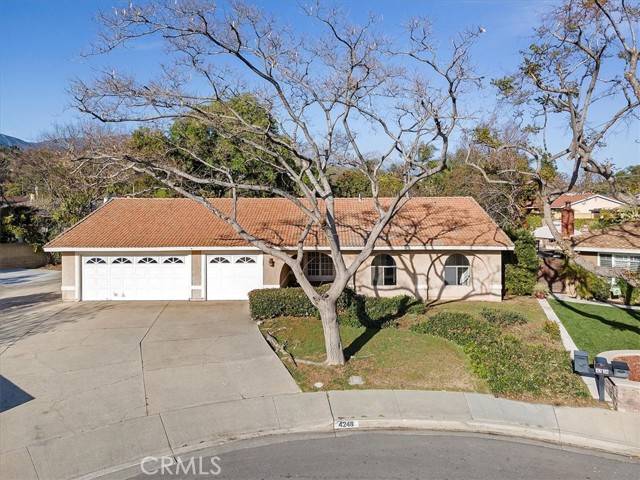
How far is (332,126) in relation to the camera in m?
11.5

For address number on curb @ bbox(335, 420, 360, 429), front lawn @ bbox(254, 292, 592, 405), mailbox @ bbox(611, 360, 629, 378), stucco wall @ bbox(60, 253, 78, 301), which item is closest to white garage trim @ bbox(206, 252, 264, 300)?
front lawn @ bbox(254, 292, 592, 405)

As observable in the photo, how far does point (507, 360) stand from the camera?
11109mm

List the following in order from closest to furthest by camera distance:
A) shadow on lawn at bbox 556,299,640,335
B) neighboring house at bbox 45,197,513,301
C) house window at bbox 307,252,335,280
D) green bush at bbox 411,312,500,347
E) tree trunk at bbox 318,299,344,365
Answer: tree trunk at bbox 318,299,344,365 → green bush at bbox 411,312,500,347 → shadow on lawn at bbox 556,299,640,335 → neighboring house at bbox 45,197,513,301 → house window at bbox 307,252,335,280

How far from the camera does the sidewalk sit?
736 cm

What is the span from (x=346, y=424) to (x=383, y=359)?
3376 mm

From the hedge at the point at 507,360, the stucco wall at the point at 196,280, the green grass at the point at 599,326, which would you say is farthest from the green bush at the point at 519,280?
the stucco wall at the point at 196,280

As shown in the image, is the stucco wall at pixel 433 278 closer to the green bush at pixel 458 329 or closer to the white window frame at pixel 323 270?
the white window frame at pixel 323 270

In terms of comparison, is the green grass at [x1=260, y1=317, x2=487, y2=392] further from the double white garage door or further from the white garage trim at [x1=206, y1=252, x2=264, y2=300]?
the double white garage door

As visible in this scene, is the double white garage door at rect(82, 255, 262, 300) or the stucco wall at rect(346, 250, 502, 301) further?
the stucco wall at rect(346, 250, 502, 301)

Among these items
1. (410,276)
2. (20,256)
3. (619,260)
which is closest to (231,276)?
(410,276)

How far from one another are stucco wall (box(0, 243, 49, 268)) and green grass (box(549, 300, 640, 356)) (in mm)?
33237

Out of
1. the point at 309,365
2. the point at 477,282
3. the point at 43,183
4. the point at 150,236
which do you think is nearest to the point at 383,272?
the point at 477,282

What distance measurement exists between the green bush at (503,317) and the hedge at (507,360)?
1135mm

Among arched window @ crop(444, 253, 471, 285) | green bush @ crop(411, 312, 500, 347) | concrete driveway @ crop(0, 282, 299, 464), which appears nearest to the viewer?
concrete driveway @ crop(0, 282, 299, 464)
